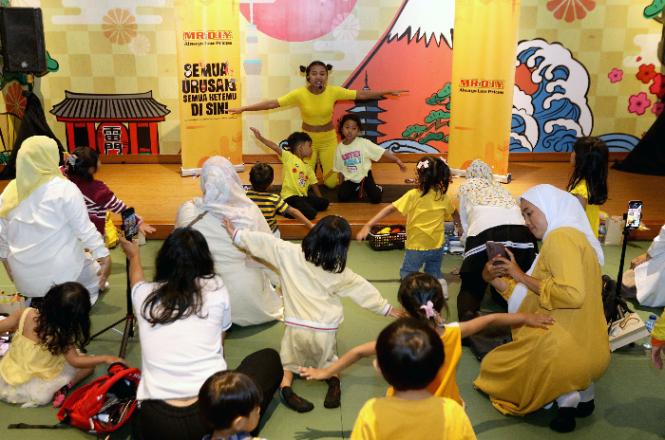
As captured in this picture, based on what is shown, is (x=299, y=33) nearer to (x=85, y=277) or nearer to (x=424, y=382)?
(x=85, y=277)

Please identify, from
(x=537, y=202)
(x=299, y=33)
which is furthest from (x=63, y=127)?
(x=537, y=202)

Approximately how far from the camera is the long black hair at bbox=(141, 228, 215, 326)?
2949 mm

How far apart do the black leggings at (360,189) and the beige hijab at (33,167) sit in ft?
11.9

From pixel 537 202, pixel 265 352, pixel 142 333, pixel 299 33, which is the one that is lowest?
pixel 265 352

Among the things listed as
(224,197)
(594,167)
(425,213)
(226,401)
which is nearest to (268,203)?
(224,197)

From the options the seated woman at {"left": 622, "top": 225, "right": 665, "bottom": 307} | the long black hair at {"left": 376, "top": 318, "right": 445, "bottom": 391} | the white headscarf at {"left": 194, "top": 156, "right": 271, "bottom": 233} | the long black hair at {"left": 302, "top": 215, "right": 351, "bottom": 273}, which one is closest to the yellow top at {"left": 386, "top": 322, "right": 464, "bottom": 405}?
the long black hair at {"left": 376, "top": 318, "right": 445, "bottom": 391}

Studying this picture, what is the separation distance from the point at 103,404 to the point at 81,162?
6.28ft

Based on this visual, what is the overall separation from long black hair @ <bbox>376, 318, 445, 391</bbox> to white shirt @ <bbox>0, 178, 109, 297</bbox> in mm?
2395

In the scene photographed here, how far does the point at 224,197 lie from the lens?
14.3 feet

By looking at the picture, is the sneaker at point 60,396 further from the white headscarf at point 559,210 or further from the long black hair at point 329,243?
the white headscarf at point 559,210

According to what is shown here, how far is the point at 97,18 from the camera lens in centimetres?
860

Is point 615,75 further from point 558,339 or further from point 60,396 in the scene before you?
point 60,396

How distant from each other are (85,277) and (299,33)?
5115 millimetres

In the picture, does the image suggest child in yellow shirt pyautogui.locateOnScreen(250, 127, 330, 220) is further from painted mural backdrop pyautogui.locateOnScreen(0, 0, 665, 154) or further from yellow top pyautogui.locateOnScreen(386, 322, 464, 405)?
yellow top pyautogui.locateOnScreen(386, 322, 464, 405)
